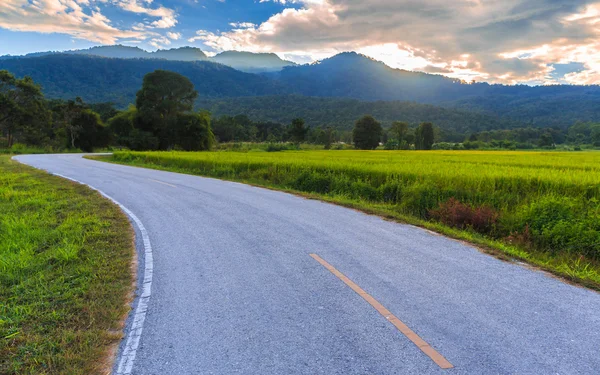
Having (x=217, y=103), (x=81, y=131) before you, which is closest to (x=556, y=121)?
(x=217, y=103)

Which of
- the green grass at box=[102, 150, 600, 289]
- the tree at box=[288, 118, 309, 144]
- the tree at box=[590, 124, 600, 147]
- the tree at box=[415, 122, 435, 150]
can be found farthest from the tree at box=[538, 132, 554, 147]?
the green grass at box=[102, 150, 600, 289]

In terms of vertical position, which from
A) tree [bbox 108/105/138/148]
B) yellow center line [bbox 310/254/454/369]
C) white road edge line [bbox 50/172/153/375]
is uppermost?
tree [bbox 108/105/138/148]

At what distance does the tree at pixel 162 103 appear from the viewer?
5365 centimetres

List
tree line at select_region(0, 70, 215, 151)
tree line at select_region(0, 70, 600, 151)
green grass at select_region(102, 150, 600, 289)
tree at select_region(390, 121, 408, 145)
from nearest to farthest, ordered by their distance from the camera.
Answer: green grass at select_region(102, 150, 600, 289), tree line at select_region(0, 70, 600, 151), tree line at select_region(0, 70, 215, 151), tree at select_region(390, 121, 408, 145)

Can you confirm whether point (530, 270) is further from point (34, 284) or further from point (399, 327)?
point (34, 284)

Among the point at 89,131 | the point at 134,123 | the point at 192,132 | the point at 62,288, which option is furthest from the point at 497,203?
the point at 89,131

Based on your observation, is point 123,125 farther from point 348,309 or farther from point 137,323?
point 348,309

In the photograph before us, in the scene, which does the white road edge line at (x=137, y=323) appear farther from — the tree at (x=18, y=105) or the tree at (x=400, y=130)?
the tree at (x=400, y=130)

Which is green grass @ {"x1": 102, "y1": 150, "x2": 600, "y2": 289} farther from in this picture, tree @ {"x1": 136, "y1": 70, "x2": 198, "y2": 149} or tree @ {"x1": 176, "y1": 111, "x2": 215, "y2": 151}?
tree @ {"x1": 136, "y1": 70, "x2": 198, "y2": 149}

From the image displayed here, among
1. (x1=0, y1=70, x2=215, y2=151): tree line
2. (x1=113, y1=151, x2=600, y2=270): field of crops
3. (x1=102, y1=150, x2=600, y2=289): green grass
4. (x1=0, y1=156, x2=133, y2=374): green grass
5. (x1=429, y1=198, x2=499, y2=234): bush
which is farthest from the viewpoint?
(x1=0, y1=70, x2=215, y2=151): tree line

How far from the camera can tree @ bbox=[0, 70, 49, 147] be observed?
47031 millimetres

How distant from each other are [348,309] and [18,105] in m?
59.5

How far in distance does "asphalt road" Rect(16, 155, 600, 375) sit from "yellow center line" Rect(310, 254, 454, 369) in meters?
0.05

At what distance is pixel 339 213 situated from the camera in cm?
1003
